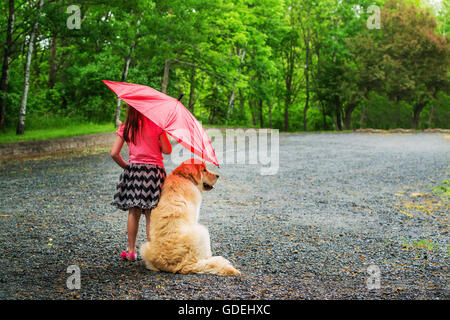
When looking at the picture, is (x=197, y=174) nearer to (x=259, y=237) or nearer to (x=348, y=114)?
(x=259, y=237)

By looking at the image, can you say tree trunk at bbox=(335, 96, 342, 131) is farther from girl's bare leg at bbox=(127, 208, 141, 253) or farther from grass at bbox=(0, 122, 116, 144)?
girl's bare leg at bbox=(127, 208, 141, 253)

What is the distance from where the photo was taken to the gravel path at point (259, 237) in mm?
3572

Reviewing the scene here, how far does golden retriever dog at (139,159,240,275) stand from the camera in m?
3.73

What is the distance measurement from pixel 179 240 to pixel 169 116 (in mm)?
1121

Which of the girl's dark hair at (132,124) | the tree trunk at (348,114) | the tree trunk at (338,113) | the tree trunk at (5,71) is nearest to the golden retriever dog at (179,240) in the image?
the girl's dark hair at (132,124)

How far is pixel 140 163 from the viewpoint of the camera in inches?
161

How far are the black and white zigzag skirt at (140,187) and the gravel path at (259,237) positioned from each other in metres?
0.63

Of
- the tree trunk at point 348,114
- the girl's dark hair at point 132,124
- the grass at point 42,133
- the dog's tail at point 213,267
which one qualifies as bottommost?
the dog's tail at point 213,267

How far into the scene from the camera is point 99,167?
38.1ft

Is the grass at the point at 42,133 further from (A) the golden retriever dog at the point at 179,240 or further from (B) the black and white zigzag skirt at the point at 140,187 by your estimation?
(A) the golden retriever dog at the point at 179,240

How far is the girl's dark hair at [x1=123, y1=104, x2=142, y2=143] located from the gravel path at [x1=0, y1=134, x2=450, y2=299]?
1.28m
